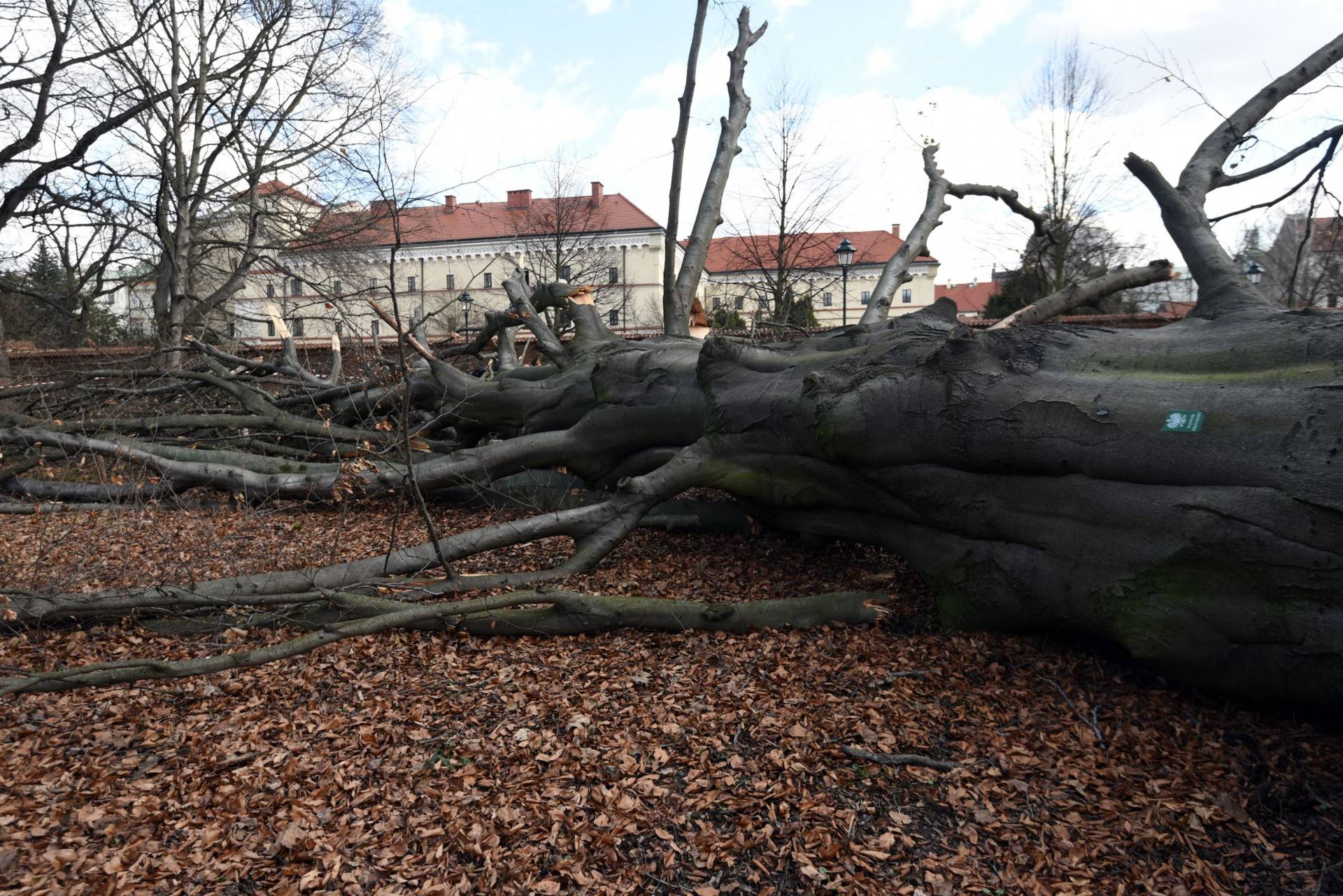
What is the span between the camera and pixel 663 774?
127 inches

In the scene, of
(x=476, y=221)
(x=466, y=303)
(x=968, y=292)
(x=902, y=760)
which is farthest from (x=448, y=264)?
(x=968, y=292)

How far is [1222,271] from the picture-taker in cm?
439

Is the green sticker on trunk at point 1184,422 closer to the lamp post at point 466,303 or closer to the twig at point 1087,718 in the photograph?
the twig at point 1087,718

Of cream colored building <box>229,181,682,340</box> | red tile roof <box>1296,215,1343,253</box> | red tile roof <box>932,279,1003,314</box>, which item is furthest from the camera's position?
red tile roof <box>932,279,1003,314</box>

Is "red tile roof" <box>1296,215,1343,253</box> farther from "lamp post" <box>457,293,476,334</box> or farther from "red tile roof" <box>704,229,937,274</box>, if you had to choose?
"red tile roof" <box>704,229,937,274</box>

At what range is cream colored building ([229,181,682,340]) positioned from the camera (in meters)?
9.85

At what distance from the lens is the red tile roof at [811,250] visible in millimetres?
28438

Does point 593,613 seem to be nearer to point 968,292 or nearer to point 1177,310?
point 1177,310

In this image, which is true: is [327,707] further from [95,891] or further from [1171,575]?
[1171,575]

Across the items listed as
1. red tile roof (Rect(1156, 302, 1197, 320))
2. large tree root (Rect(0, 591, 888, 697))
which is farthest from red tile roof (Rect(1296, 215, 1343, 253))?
large tree root (Rect(0, 591, 888, 697))

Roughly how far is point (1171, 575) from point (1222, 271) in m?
2.10

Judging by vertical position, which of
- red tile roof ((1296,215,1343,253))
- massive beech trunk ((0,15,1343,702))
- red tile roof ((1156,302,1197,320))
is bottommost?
massive beech trunk ((0,15,1343,702))

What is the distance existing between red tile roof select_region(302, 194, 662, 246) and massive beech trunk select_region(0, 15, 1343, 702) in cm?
219

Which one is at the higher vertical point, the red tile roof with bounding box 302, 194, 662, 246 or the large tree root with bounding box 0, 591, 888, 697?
the red tile roof with bounding box 302, 194, 662, 246
